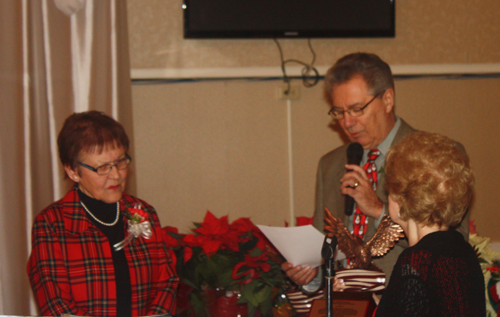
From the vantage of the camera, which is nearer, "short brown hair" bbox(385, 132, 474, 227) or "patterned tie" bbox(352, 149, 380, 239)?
"short brown hair" bbox(385, 132, 474, 227)

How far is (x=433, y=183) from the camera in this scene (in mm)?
1473

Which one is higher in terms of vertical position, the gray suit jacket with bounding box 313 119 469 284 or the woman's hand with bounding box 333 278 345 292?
the gray suit jacket with bounding box 313 119 469 284

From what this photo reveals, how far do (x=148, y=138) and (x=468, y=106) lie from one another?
221 cm

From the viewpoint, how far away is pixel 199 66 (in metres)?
3.40

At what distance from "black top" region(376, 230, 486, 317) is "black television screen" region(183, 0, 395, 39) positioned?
2.24 meters

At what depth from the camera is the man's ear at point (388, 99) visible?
89.7 inches

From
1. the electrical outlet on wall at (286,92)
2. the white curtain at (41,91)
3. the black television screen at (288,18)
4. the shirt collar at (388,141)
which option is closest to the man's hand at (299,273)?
the shirt collar at (388,141)

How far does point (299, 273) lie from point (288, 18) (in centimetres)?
183

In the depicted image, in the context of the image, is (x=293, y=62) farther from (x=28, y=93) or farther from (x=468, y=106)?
(x=28, y=93)

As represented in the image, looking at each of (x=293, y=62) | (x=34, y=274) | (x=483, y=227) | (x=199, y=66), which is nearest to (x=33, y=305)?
Result: (x=34, y=274)

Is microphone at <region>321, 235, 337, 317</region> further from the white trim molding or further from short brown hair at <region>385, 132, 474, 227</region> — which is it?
the white trim molding

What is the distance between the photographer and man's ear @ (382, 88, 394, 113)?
7.48 ft

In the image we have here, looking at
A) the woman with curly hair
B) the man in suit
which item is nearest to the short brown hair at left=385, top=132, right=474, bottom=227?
the woman with curly hair

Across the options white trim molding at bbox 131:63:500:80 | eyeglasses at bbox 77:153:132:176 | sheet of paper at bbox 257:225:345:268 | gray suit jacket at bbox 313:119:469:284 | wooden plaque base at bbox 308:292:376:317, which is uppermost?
white trim molding at bbox 131:63:500:80
